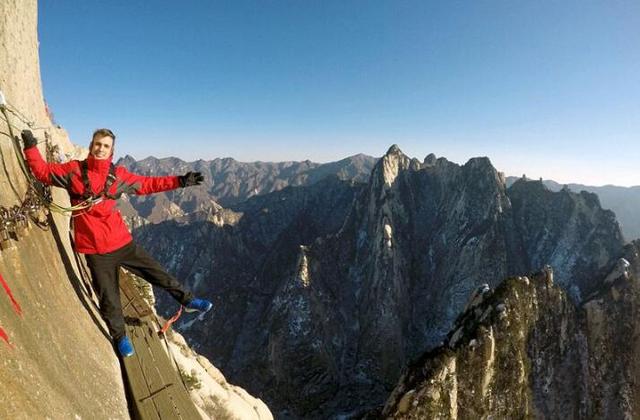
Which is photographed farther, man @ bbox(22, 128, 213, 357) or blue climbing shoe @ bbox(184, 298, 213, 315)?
blue climbing shoe @ bbox(184, 298, 213, 315)

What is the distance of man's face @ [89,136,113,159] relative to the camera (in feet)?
25.8

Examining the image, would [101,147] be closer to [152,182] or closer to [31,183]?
[31,183]

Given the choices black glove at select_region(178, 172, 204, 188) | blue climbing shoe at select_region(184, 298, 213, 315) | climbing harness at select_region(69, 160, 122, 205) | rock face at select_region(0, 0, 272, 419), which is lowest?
blue climbing shoe at select_region(184, 298, 213, 315)

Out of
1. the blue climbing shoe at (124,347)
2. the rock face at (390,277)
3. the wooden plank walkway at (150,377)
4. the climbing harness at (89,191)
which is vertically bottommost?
the rock face at (390,277)

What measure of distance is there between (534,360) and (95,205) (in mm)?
58510

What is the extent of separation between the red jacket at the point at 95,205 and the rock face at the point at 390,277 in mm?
98395

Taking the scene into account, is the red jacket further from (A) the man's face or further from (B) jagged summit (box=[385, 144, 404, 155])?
(B) jagged summit (box=[385, 144, 404, 155])

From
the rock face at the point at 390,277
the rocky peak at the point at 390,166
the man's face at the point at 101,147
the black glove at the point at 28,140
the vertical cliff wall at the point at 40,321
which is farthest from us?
the rocky peak at the point at 390,166

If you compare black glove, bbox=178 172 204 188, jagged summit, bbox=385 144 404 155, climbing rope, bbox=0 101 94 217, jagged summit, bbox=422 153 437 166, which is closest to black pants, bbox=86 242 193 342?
Answer: climbing rope, bbox=0 101 94 217

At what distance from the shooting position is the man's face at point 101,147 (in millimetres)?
7855

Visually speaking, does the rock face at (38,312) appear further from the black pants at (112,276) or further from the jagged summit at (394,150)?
the jagged summit at (394,150)

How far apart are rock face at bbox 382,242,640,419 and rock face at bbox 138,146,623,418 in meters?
42.9

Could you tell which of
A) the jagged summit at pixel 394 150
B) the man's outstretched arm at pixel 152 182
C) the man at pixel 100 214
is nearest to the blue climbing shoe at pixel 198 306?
the man at pixel 100 214

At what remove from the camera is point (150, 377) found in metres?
8.26
